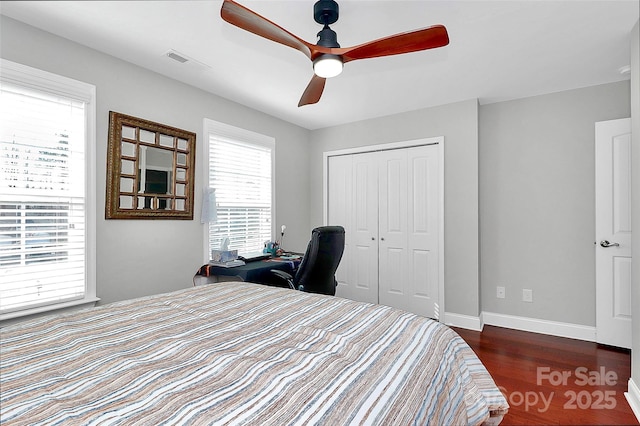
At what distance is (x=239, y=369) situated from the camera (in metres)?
0.93

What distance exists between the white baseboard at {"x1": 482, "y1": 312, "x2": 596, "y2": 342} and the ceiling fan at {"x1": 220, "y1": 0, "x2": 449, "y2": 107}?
308 centimetres

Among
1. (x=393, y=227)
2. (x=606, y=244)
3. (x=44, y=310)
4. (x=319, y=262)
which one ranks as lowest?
(x=44, y=310)

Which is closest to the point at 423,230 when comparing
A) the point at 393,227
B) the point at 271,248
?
the point at 393,227

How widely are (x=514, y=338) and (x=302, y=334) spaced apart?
2.93 metres

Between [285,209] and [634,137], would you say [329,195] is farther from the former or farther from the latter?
[634,137]

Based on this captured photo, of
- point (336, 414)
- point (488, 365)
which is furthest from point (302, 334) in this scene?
point (488, 365)

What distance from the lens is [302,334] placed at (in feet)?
4.10

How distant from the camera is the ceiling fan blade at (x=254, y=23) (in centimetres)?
150

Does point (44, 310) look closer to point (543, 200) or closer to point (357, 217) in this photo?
point (357, 217)

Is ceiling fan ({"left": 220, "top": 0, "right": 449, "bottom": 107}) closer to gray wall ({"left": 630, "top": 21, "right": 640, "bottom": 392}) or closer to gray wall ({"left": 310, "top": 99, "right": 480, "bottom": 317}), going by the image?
gray wall ({"left": 630, "top": 21, "right": 640, "bottom": 392})

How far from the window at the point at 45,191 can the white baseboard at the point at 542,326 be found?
3.88 meters

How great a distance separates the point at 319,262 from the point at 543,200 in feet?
8.19

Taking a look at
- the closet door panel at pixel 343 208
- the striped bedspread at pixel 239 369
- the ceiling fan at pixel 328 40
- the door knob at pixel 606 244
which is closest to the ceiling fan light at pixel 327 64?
the ceiling fan at pixel 328 40

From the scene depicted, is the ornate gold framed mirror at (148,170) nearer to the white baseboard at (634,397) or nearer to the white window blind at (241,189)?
the white window blind at (241,189)
